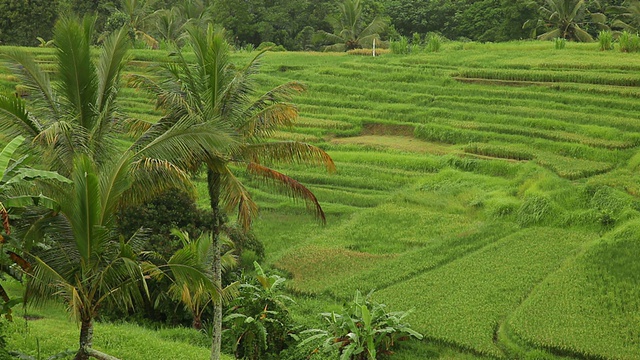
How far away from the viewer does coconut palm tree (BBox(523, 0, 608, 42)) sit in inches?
1125

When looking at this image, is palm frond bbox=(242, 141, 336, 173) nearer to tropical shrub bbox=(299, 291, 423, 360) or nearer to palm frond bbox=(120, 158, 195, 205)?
palm frond bbox=(120, 158, 195, 205)

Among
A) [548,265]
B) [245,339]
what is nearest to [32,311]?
[245,339]

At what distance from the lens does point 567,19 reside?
95.2ft

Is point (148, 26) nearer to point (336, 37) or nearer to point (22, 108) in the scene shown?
point (336, 37)

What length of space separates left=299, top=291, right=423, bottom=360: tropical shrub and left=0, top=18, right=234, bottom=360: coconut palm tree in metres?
3.31

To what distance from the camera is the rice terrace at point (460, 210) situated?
12.2 metres

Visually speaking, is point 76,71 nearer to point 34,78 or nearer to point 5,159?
point 34,78

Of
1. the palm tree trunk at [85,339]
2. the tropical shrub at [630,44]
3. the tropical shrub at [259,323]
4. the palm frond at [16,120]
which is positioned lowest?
the tropical shrub at [259,323]

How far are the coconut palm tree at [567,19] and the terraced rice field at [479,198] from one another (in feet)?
11.2

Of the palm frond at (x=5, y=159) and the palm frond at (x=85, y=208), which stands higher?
the palm frond at (x=5, y=159)

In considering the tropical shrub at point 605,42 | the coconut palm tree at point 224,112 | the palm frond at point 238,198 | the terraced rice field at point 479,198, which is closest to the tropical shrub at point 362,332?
the terraced rice field at point 479,198

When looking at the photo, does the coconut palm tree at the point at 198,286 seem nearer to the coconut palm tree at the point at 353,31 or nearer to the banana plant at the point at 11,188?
the banana plant at the point at 11,188

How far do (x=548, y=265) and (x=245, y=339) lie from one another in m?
5.13

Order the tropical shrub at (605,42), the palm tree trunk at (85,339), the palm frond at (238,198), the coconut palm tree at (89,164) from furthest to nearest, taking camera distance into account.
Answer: the tropical shrub at (605,42) < the palm frond at (238,198) < the palm tree trunk at (85,339) < the coconut palm tree at (89,164)
